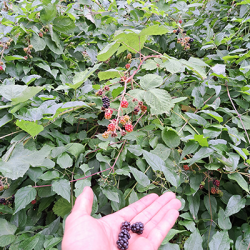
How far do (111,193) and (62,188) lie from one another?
0.25 m

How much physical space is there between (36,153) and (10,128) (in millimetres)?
490

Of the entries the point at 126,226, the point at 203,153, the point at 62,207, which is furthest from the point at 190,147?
the point at 62,207

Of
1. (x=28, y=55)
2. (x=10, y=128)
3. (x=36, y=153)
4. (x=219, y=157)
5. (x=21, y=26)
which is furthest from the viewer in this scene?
(x=28, y=55)

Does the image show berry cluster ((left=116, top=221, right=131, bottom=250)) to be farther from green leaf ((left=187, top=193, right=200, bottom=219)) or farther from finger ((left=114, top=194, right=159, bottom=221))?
green leaf ((left=187, top=193, right=200, bottom=219))

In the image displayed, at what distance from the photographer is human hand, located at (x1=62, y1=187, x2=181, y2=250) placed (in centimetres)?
67

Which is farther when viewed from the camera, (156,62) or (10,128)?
(156,62)

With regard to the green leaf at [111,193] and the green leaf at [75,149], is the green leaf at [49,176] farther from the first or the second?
the green leaf at [111,193]

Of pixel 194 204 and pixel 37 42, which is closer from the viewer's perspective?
pixel 194 204

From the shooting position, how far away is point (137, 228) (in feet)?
2.90

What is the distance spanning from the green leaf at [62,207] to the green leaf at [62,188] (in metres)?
0.20

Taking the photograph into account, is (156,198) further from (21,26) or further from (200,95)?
(21,26)

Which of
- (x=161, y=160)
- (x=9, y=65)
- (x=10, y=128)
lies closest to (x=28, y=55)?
(x=9, y=65)

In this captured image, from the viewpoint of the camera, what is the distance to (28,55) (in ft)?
4.58

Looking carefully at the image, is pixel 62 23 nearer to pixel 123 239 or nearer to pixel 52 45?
pixel 52 45
